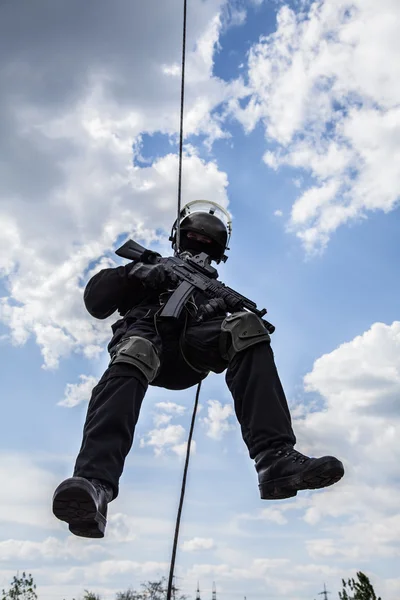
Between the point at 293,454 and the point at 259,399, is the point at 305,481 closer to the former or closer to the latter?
the point at 293,454

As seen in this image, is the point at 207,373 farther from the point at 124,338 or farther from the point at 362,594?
the point at 362,594

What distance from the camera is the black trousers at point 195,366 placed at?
4.21m

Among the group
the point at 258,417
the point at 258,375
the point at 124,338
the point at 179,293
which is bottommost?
the point at 258,417

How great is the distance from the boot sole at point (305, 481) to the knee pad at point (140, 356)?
1.18m

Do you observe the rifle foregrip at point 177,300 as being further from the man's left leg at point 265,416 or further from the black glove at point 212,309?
the man's left leg at point 265,416

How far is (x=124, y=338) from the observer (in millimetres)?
4977

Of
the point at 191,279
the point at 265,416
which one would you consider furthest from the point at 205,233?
the point at 265,416

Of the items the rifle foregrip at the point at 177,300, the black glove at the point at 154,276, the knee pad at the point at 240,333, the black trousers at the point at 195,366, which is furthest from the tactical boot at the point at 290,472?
the black glove at the point at 154,276

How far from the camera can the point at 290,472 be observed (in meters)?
3.96

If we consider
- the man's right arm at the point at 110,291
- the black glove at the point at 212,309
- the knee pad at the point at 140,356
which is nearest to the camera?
the knee pad at the point at 140,356

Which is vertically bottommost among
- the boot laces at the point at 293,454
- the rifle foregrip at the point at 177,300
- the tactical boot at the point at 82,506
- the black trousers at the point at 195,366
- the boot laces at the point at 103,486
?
the tactical boot at the point at 82,506

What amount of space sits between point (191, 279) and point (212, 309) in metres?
0.35

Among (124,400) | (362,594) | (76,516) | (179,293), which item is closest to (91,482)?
(76,516)

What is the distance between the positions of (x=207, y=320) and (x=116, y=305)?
3.01 feet
